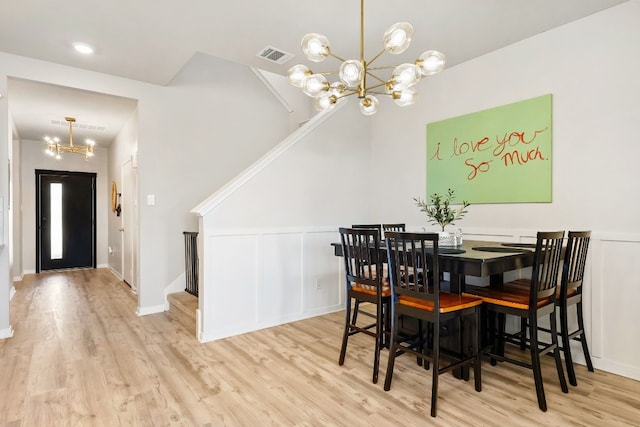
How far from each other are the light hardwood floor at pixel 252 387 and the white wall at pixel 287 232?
30cm

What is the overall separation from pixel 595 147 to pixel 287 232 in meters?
2.72

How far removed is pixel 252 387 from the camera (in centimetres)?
240

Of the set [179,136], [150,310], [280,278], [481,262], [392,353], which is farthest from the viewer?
[179,136]

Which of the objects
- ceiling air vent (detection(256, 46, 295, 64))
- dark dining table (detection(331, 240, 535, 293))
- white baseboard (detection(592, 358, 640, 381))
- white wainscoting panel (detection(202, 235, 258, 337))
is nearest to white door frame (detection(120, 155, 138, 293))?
white wainscoting panel (detection(202, 235, 258, 337))

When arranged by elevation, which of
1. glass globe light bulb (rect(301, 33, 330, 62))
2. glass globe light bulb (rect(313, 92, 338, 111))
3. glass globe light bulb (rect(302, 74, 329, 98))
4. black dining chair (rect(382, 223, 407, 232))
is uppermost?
glass globe light bulb (rect(301, 33, 330, 62))

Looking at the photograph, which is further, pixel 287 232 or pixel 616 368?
pixel 287 232

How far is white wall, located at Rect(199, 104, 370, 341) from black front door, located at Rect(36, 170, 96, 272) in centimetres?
581

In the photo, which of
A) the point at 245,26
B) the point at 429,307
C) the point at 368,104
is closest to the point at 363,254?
the point at 429,307

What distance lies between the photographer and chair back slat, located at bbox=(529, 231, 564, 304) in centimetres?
209

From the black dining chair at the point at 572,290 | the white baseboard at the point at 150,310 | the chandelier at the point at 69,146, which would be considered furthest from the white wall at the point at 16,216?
the black dining chair at the point at 572,290

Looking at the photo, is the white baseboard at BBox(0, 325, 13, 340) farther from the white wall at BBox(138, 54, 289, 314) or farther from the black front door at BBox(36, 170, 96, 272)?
the black front door at BBox(36, 170, 96, 272)

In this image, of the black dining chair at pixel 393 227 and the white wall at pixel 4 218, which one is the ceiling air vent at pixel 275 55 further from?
Answer: the white wall at pixel 4 218

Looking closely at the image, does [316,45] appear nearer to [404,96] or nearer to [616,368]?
[404,96]

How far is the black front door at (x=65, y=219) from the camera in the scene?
7.12 metres
